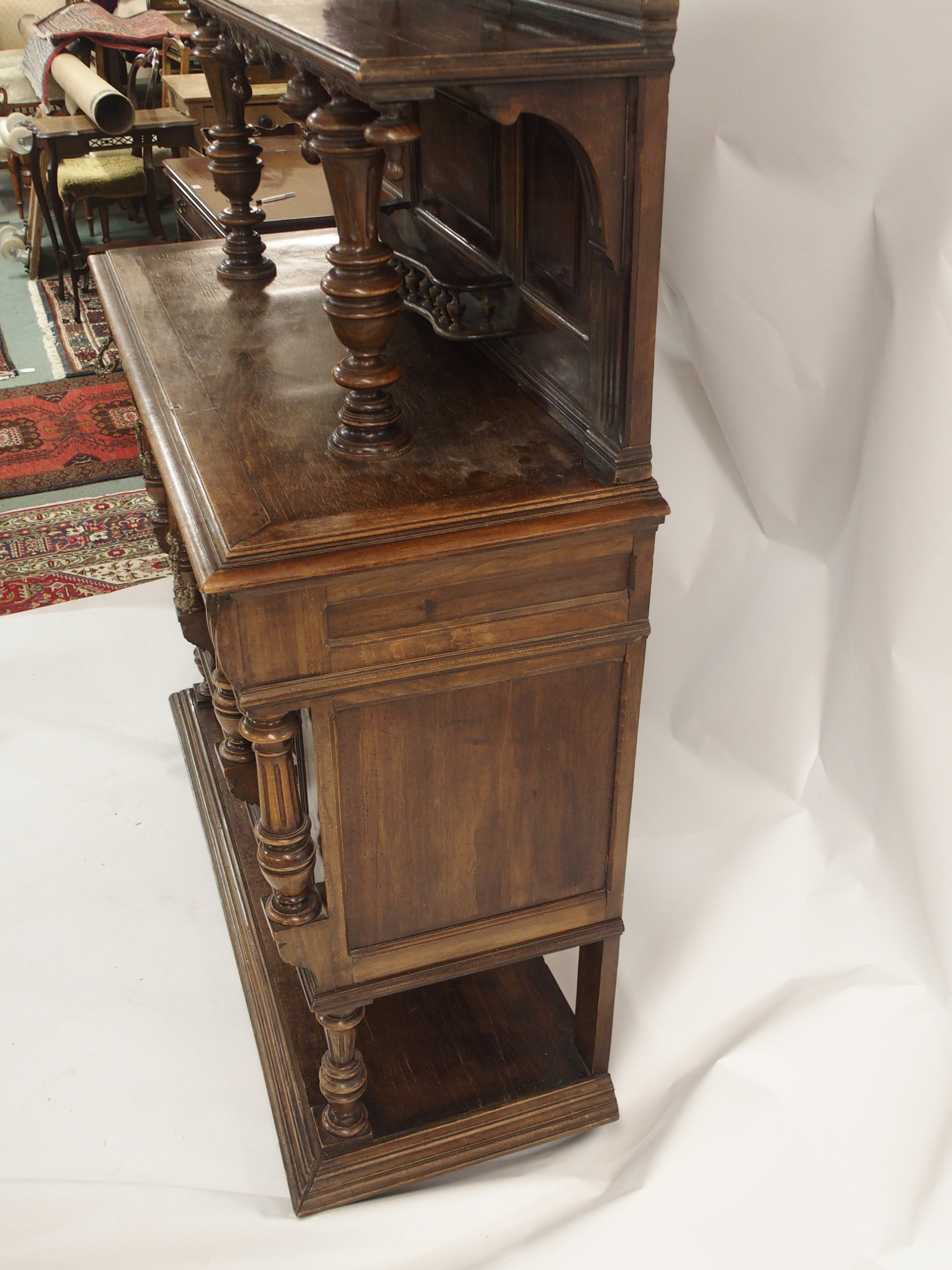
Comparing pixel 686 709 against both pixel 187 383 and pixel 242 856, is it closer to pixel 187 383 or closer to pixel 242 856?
pixel 242 856

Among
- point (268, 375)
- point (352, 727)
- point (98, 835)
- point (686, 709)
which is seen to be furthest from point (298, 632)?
point (98, 835)

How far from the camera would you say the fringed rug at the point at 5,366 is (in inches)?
164

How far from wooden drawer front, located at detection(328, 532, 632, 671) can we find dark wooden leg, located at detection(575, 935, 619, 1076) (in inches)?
19.2

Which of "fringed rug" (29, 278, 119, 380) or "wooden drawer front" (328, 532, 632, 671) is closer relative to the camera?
"wooden drawer front" (328, 532, 632, 671)

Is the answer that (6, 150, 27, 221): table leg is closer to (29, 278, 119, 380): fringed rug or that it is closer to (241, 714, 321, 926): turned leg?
(29, 278, 119, 380): fringed rug

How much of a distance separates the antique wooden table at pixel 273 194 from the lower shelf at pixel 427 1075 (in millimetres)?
1351

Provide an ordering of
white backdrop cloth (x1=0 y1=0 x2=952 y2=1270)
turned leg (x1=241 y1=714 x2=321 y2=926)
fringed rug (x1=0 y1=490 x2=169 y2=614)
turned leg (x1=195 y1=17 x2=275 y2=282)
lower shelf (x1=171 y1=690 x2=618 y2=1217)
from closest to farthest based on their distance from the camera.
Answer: turned leg (x1=241 y1=714 x2=321 y2=926)
white backdrop cloth (x1=0 y1=0 x2=952 y2=1270)
lower shelf (x1=171 y1=690 x2=618 y2=1217)
turned leg (x1=195 y1=17 x2=275 y2=282)
fringed rug (x1=0 y1=490 x2=169 y2=614)

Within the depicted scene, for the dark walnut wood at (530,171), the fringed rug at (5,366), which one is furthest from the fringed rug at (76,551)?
the dark walnut wood at (530,171)

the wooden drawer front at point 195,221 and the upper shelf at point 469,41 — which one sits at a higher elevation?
the upper shelf at point 469,41

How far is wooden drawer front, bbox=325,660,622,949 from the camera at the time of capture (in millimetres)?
1234

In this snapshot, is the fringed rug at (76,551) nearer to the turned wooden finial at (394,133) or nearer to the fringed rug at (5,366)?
the fringed rug at (5,366)

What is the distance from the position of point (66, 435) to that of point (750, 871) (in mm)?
2815

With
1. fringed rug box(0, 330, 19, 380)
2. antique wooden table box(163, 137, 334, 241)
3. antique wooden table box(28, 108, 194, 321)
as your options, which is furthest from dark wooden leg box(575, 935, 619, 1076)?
antique wooden table box(28, 108, 194, 321)

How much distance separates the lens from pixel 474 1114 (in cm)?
153
